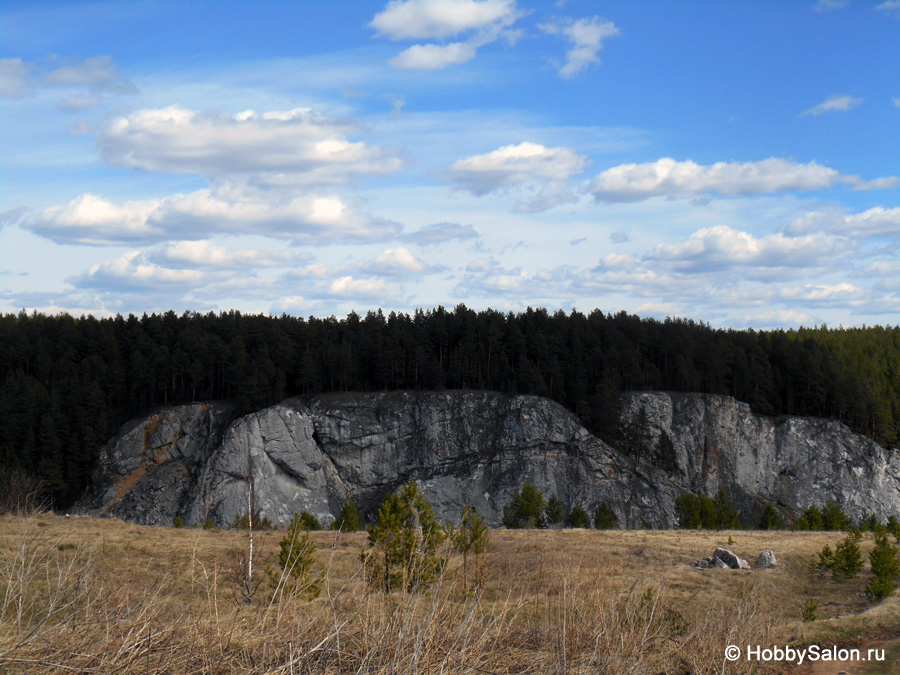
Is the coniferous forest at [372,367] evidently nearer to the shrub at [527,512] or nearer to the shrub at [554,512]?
the shrub at [554,512]

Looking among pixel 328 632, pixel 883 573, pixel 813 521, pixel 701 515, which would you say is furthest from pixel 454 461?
pixel 328 632

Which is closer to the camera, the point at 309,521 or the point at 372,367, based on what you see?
the point at 309,521

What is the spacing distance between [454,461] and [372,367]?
16.0 m

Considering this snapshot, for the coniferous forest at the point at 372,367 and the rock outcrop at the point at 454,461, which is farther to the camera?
the coniferous forest at the point at 372,367

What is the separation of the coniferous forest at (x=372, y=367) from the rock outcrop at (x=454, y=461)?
3.49 m

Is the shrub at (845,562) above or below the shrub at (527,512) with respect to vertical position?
above

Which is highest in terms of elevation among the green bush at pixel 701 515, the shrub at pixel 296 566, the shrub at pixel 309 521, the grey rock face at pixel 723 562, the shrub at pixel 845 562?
the shrub at pixel 296 566

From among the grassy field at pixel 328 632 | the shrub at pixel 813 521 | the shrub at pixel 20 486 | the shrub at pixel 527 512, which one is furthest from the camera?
the shrub at pixel 527 512

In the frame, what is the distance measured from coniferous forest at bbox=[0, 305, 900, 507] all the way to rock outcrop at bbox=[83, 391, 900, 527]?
3491 millimetres

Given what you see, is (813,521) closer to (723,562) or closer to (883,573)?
(723,562)

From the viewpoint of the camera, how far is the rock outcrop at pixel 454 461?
61281mm

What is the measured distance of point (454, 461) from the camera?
65.2 meters

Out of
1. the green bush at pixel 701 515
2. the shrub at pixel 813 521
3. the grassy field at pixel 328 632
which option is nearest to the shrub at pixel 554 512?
the green bush at pixel 701 515

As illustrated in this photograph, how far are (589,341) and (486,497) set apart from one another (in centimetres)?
2525
